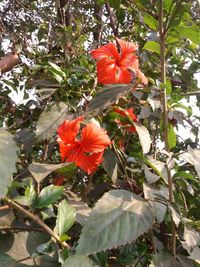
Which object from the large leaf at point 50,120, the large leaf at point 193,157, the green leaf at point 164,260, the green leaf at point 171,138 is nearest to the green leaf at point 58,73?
the large leaf at point 50,120

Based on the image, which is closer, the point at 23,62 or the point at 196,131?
the point at 196,131

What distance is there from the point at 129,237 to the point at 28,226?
0.67ft

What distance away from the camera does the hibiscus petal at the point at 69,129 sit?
1012mm

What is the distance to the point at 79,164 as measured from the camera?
1.04 metres

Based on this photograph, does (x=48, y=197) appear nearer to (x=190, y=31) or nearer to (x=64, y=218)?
(x=64, y=218)

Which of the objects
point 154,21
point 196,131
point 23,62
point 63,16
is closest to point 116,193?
point 154,21

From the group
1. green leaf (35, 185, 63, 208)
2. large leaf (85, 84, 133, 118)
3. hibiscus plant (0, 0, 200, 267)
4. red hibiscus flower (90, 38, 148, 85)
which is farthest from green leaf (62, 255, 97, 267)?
red hibiscus flower (90, 38, 148, 85)

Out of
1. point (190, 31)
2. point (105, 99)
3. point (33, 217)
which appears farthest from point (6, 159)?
point (190, 31)

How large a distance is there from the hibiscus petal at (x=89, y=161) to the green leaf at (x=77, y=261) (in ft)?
1.22

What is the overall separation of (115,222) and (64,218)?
0.33 ft

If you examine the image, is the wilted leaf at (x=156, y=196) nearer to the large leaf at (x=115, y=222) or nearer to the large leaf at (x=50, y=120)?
the large leaf at (x=115, y=222)

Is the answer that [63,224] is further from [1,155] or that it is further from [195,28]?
[195,28]

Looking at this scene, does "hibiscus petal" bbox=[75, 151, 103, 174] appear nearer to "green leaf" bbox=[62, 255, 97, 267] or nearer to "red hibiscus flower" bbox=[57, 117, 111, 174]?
"red hibiscus flower" bbox=[57, 117, 111, 174]


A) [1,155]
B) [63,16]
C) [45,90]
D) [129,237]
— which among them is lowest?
[129,237]
